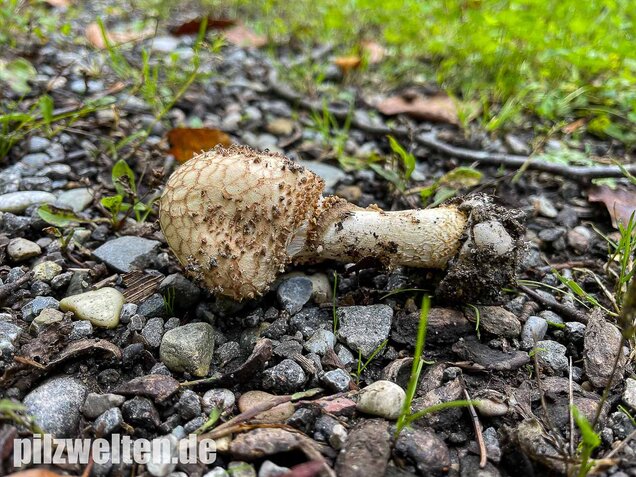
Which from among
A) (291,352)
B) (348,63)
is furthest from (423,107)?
(291,352)

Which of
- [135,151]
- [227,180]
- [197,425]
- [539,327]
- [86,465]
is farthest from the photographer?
[135,151]

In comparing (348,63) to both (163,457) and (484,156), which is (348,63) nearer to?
(484,156)

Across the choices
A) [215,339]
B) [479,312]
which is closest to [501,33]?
[479,312]

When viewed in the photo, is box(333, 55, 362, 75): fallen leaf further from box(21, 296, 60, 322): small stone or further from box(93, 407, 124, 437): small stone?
box(93, 407, 124, 437): small stone

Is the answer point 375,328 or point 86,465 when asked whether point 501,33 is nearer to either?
point 375,328

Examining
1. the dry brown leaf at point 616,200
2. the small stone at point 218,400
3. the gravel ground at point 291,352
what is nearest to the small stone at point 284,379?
the gravel ground at point 291,352

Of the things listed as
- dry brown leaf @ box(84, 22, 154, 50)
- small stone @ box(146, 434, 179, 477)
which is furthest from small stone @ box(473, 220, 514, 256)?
dry brown leaf @ box(84, 22, 154, 50)

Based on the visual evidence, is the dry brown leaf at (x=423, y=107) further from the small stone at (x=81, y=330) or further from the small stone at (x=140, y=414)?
the small stone at (x=140, y=414)
